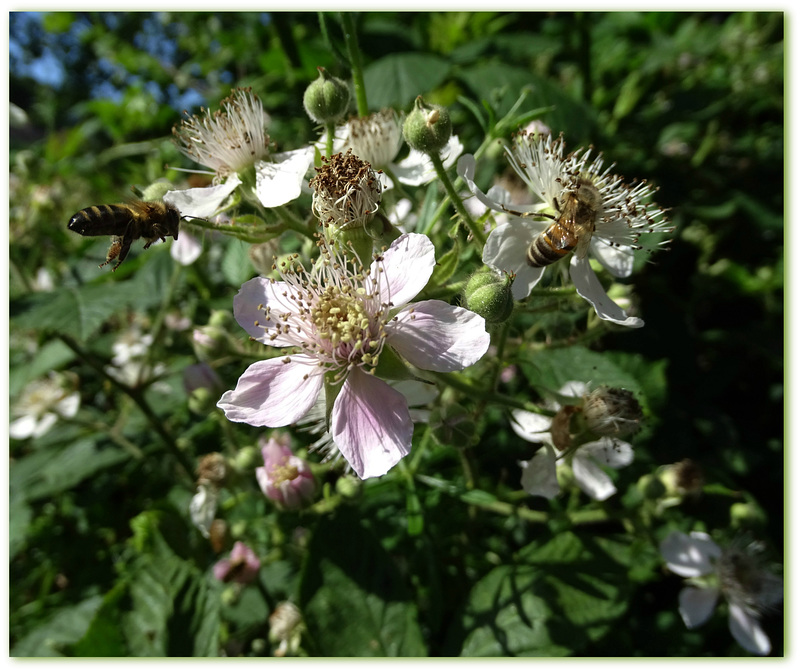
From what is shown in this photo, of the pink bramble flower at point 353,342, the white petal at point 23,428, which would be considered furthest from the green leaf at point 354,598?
the white petal at point 23,428

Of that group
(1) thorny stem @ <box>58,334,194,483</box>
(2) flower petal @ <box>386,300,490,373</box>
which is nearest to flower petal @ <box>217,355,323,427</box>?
(2) flower petal @ <box>386,300,490,373</box>

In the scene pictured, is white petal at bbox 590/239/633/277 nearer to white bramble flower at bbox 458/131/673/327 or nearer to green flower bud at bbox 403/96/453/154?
white bramble flower at bbox 458/131/673/327

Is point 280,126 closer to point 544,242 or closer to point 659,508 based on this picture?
point 544,242

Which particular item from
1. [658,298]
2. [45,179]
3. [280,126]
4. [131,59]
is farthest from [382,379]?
[131,59]

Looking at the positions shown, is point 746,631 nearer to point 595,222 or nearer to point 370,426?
point 595,222

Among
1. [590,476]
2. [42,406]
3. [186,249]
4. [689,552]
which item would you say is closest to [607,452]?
[590,476]
